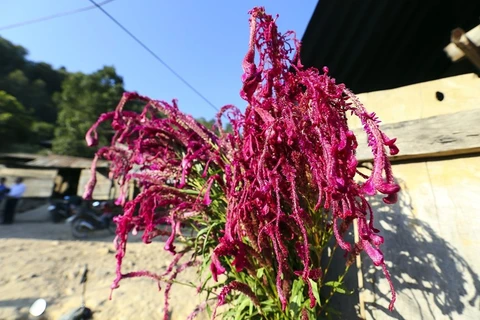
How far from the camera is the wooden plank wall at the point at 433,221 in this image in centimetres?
115

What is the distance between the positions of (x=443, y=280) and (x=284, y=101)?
1.10 meters

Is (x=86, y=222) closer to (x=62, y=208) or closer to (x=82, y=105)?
(x=62, y=208)

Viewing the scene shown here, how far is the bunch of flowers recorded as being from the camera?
1.94 ft

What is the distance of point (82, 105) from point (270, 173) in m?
23.6

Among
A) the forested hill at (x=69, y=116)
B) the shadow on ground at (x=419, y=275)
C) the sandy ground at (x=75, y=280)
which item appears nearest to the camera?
the shadow on ground at (x=419, y=275)

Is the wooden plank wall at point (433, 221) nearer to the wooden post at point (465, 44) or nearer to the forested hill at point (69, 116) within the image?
the wooden post at point (465, 44)

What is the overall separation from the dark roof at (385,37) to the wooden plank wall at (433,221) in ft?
2.83

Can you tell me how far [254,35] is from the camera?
727 millimetres

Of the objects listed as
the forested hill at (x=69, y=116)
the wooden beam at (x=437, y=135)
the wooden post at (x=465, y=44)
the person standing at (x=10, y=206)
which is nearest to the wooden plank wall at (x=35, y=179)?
the person standing at (x=10, y=206)

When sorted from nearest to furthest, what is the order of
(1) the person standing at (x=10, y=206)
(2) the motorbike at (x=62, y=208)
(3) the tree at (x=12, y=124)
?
(1) the person standing at (x=10, y=206) → (2) the motorbike at (x=62, y=208) → (3) the tree at (x=12, y=124)

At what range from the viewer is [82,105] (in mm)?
20531

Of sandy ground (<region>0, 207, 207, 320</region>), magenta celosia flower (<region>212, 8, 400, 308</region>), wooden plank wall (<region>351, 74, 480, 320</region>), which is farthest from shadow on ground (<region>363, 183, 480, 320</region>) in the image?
sandy ground (<region>0, 207, 207, 320</region>)

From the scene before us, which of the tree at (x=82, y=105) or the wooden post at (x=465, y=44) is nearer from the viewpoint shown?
the wooden post at (x=465, y=44)

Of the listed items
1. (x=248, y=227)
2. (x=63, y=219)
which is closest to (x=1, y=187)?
(x=63, y=219)
